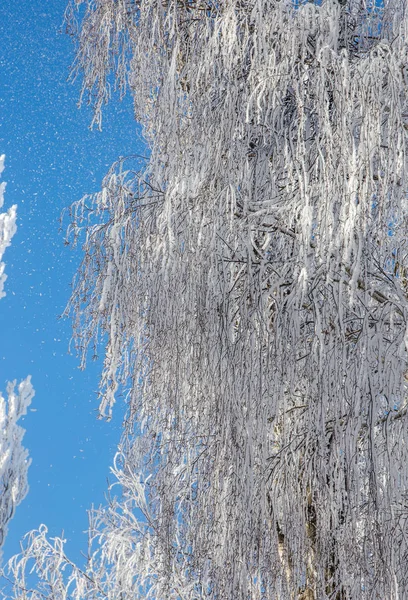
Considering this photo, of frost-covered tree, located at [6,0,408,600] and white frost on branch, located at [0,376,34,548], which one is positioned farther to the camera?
white frost on branch, located at [0,376,34,548]

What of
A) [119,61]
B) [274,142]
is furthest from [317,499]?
[119,61]

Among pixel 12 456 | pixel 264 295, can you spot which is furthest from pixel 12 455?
pixel 264 295

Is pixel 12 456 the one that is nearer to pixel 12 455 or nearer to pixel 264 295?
pixel 12 455

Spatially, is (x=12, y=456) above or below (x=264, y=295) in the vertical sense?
above

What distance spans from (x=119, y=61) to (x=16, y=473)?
667 cm

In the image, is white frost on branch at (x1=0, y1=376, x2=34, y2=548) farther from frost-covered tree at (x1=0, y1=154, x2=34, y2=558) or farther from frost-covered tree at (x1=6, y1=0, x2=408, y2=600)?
frost-covered tree at (x1=6, y1=0, x2=408, y2=600)

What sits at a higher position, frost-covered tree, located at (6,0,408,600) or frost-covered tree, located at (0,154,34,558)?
frost-covered tree, located at (0,154,34,558)

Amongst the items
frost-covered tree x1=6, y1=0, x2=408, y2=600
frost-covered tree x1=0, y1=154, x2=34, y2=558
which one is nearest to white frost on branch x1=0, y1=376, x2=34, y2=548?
frost-covered tree x1=0, y1=154, x2=34, y2=558

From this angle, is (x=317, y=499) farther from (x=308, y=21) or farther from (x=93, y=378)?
(x=93, y=378)

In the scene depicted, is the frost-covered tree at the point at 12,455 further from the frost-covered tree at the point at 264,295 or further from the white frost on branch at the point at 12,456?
the frost-covered tree at the point at 264,295

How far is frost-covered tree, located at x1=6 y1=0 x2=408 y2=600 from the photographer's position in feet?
8.14

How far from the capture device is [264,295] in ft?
8.46

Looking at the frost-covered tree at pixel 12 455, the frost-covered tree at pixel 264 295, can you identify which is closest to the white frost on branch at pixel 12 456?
the frost-covered tree at pixel 12 455

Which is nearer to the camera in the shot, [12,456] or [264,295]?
[264,295]
